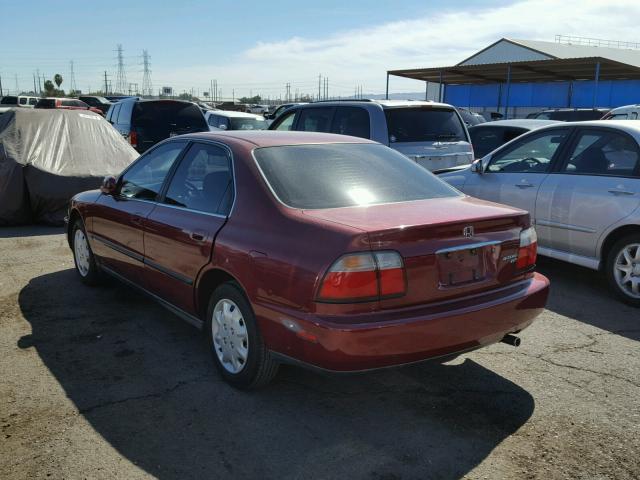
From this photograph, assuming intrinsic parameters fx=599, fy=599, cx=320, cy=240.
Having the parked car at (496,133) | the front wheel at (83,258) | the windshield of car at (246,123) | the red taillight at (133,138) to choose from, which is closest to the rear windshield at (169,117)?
the red taillight at (133,138)

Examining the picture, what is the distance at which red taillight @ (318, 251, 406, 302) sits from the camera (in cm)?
299

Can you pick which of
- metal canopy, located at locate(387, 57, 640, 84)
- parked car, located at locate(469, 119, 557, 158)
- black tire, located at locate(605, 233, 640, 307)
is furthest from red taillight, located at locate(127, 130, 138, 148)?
metal canopy, located at locate(387, 57, 640, 84)

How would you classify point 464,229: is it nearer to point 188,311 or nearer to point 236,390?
point 236,390

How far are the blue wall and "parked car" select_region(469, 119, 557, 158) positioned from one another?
2521 centimetres

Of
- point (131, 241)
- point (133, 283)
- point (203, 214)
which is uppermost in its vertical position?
point (203, 214)

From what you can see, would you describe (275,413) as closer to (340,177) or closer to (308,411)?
(308,411)

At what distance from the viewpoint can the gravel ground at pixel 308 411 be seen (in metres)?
2.96

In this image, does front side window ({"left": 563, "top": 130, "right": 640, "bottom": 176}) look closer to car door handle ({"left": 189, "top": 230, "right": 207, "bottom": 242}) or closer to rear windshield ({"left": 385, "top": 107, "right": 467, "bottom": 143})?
rear windshield ({"left": 385, "top": 107, "right": 467, "bottom": 143})

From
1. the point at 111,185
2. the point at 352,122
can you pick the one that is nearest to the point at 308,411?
the point at 111,185

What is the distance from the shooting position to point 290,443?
3146mm

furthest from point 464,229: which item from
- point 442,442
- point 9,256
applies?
point 9,256

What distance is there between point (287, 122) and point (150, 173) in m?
5.34

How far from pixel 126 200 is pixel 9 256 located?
3.16 m

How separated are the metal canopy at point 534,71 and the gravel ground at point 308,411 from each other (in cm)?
2561
